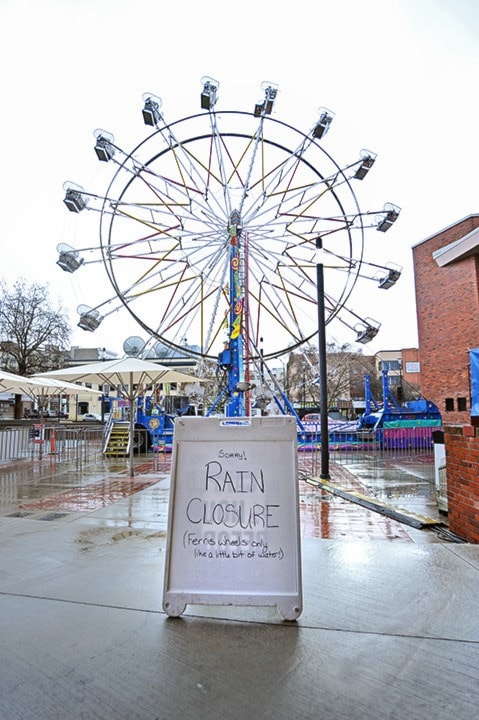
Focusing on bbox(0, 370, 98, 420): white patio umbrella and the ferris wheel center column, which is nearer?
the ferris wheel center column

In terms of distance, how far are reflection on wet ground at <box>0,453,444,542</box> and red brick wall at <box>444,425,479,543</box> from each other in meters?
0.36

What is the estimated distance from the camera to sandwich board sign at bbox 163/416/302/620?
309 centimetres

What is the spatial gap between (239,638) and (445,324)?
842 inches

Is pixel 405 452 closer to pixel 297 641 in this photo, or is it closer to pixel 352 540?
pixel 352 540

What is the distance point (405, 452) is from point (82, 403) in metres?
54.7

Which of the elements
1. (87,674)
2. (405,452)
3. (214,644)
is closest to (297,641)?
(214,644)

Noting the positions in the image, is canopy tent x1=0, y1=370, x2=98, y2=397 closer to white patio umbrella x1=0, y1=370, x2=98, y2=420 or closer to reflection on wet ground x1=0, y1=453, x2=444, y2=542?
white patio umbrella x1=0, y1=370, x2=98, y2=420

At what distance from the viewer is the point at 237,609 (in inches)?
131

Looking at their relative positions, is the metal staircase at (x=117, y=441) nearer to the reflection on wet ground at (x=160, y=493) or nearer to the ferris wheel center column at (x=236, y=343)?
the reflection on wet ground at (x=160, y=493)

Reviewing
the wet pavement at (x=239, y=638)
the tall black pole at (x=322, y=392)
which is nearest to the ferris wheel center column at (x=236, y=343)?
the tall black pole at (x=322, y=392)

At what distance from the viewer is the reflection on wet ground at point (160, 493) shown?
6.16 meters

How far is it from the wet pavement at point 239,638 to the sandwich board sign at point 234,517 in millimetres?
219

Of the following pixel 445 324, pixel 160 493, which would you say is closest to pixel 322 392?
pixel 160 493

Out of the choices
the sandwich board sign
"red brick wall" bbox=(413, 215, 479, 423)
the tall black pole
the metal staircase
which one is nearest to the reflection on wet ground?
the tall black pole
